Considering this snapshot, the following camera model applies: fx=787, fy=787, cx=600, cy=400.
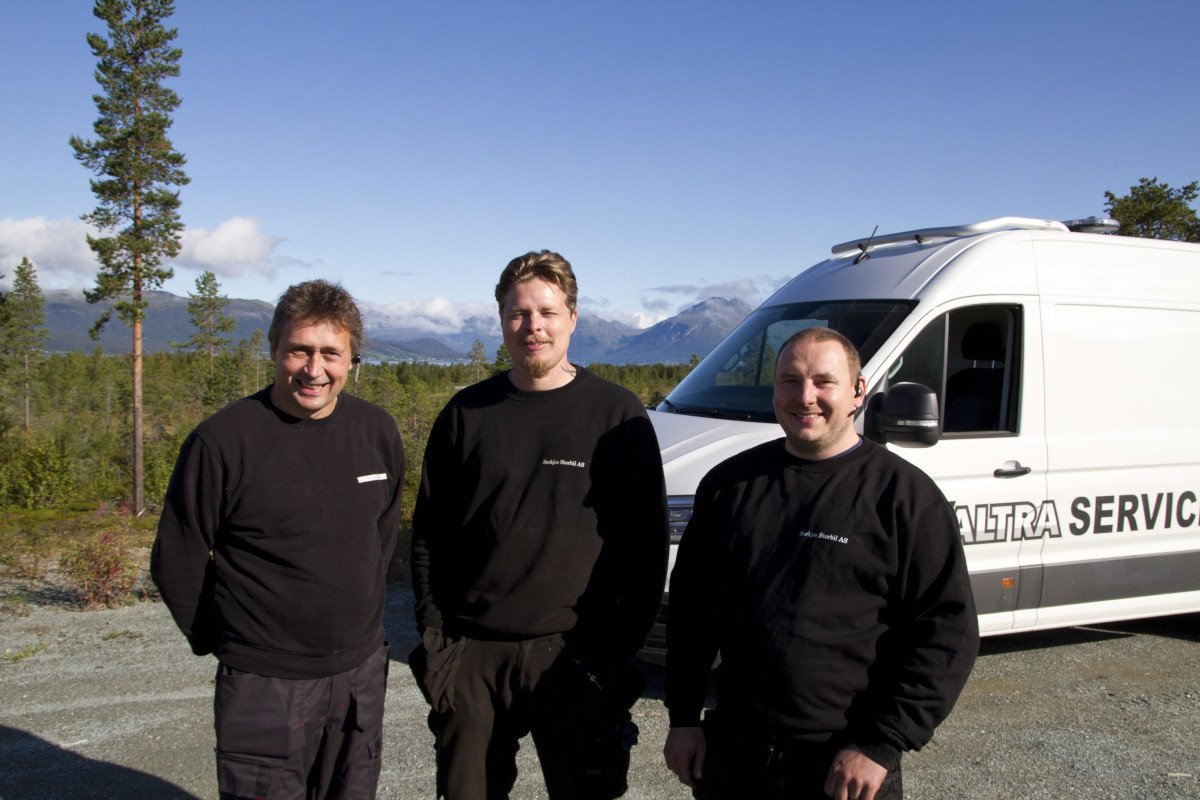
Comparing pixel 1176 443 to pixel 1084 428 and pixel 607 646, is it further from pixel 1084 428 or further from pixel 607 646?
pixel 607 646

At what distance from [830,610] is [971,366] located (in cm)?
327

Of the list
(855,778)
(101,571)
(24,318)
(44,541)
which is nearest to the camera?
(855,778)

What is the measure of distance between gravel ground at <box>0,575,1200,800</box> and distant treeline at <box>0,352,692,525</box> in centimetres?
410

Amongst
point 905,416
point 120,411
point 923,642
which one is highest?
point 905,416

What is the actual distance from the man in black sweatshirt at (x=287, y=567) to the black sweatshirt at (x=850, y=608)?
1169 mm

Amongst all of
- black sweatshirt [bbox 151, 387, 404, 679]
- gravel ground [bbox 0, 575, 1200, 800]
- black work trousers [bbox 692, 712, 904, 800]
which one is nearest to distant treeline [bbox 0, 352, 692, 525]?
gravel ground [bbox 0, 575, 1200, 800]

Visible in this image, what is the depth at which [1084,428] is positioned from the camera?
184 inches

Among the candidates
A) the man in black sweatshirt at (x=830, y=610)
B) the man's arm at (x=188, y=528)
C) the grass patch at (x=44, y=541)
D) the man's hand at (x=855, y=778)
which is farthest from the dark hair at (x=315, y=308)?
the grass patch at (x=44, y=541)

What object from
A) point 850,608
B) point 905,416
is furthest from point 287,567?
point 905,416

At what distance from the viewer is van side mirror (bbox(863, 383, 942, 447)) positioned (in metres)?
3.92

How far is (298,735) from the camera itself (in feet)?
7.66

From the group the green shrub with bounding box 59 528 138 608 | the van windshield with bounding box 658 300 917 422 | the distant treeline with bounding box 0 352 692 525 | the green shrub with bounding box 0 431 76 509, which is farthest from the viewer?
the distant treeline with bounding box 0 352 692 525

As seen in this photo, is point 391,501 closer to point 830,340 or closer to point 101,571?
point 830,340

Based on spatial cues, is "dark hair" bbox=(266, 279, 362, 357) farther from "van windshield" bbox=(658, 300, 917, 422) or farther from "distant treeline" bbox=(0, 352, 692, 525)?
"distant treeline" bbox=(0, 352, 692, 525)
